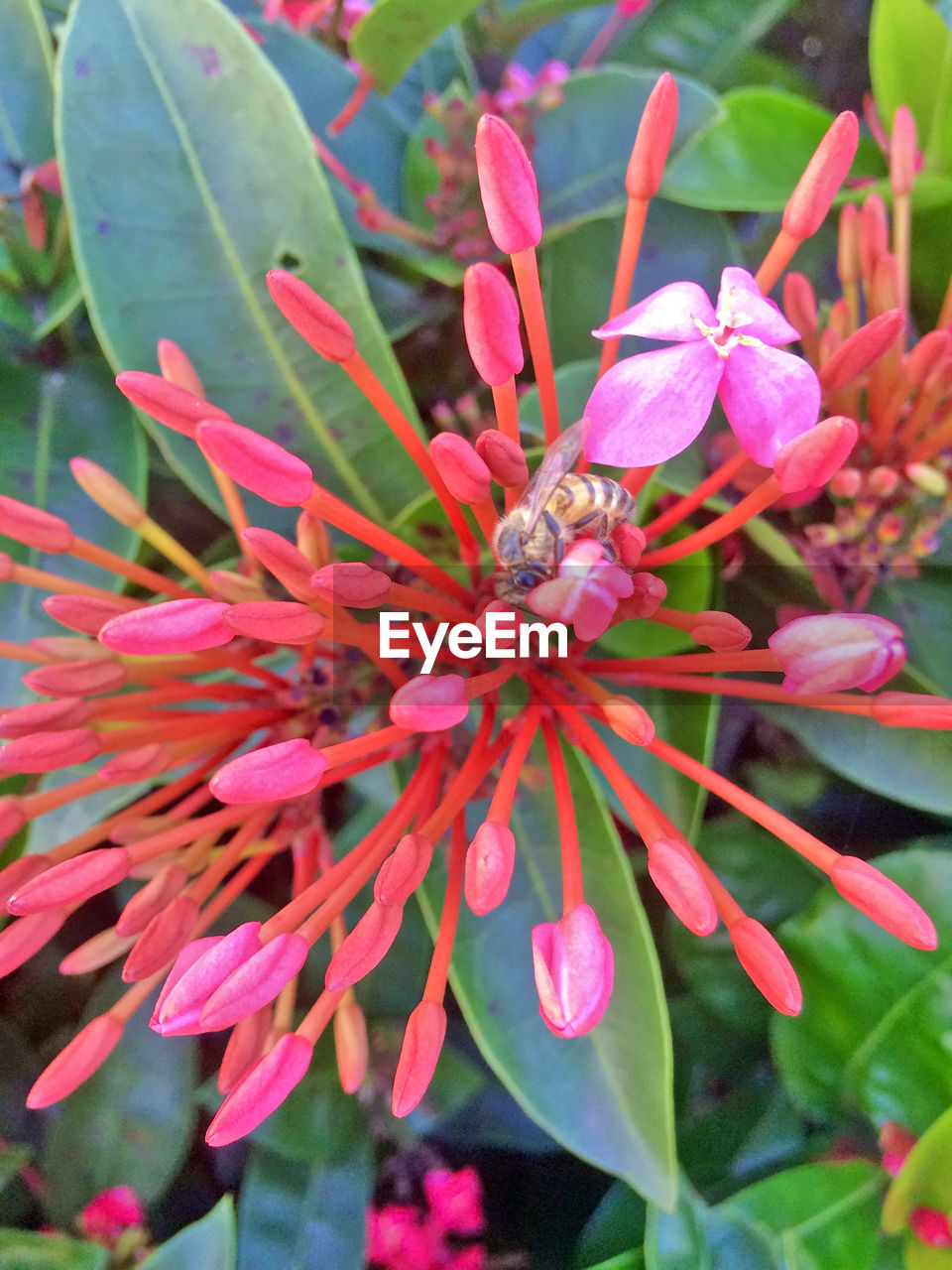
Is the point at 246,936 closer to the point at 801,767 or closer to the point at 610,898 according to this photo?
the point at 610,898

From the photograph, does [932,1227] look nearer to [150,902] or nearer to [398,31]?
[150,902]

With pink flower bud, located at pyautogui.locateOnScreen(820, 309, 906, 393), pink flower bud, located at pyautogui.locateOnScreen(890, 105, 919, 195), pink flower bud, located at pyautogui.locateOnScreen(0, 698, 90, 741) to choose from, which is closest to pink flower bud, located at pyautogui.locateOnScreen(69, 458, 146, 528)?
pink flower bud, located at pyautogui.locateOnScreen(0, 698, 90, 741)

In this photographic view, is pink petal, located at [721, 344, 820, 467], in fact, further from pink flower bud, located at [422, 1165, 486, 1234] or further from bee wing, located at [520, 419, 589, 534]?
pink flower bud, located at [422, 1165, 486, 1234]

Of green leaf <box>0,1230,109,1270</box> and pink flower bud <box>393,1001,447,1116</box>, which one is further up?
pink flower bud <box>393,1001,447,1116</box>

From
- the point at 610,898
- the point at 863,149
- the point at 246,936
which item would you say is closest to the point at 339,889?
the point at 246,936

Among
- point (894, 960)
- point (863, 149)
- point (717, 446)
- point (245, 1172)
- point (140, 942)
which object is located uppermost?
point (863, 149)

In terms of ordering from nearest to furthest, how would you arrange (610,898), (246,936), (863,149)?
(246,936)
(610,898)
(863,149)

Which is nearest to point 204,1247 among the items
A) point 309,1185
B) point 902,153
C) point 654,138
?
point 309,1185

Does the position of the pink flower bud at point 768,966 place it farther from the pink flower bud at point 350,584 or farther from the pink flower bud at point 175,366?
the pink flower bud at point 175,366
